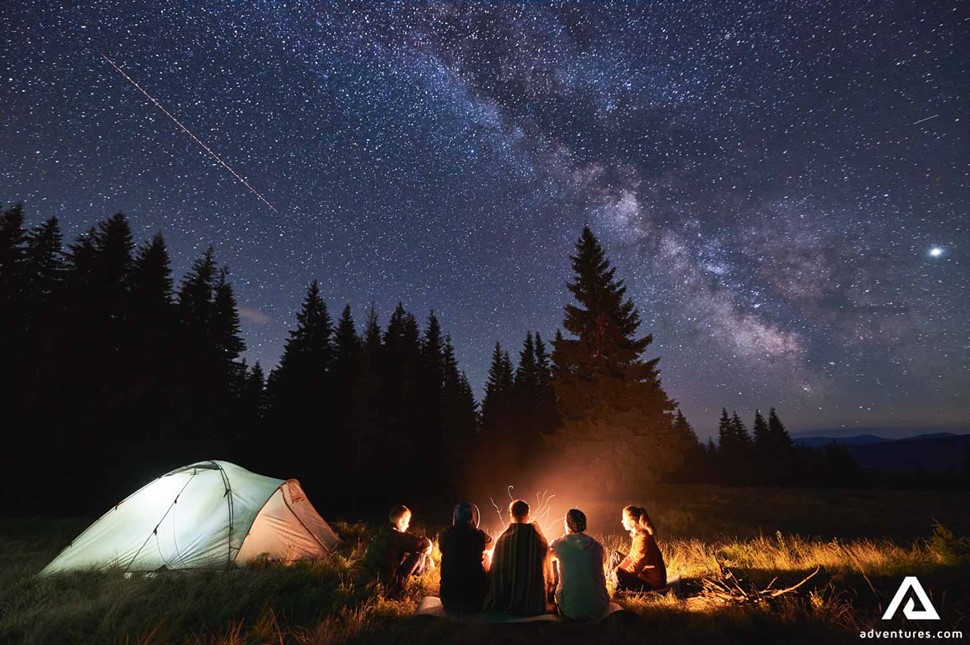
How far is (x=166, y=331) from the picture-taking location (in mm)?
25484

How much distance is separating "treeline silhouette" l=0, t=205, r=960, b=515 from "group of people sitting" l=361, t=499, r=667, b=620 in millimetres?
16778

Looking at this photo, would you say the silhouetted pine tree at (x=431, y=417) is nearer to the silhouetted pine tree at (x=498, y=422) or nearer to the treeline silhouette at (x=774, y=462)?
the silhouetted pine tree at (x=498, y=422)

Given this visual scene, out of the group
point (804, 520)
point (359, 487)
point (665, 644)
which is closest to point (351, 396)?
point (359, 487)

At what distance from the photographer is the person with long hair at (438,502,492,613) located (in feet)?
17.6

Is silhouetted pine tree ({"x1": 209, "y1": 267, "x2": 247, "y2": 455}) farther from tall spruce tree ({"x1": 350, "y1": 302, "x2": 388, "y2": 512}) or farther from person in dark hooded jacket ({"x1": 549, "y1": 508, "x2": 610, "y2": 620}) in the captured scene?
person in dark hooded jacket ({"x1": 549, "y1": 508, "x2": 610, "y2": 620})

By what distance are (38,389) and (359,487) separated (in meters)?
16.7

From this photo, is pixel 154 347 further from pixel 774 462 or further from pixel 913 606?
pixel 774 462

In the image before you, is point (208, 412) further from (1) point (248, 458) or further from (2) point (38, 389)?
(2) point (38, 389)

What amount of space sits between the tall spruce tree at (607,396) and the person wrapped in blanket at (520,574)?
18.0 metres

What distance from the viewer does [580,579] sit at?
198 inches

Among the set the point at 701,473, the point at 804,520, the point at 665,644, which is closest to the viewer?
the point at 665,644

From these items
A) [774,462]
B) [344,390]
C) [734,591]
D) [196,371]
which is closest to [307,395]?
[344,390]

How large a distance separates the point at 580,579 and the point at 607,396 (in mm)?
18340

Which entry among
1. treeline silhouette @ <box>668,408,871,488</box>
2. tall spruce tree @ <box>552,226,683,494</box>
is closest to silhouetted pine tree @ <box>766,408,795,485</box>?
treeline silhouette @ <box>668,408,871,488</box>
